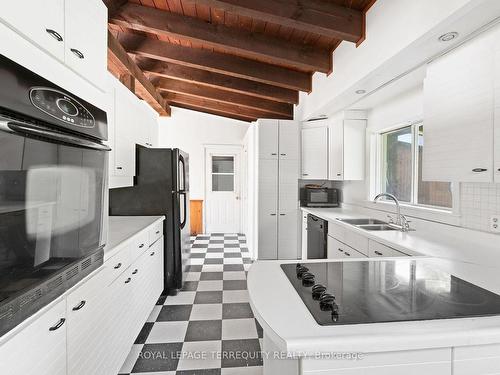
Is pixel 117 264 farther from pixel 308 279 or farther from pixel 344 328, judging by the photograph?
pixel 344 328

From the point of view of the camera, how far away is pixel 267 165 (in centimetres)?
411

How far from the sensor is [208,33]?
8.80 feet

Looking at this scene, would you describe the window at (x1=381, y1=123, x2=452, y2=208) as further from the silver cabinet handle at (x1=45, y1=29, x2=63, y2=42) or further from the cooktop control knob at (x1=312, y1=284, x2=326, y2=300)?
the silver cabinet handle at (x1=45, y1=29, x2=63, y2=42)

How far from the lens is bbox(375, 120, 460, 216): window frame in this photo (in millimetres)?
2164

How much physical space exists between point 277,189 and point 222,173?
2304 mm

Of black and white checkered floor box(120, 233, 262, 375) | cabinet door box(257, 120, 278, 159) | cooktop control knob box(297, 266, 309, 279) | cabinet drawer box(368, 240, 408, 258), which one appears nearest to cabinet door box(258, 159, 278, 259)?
cabinet door box(257, 120, 278, 159)

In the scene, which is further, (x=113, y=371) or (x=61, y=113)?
(x=113, y=371)

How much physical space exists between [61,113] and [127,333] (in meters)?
1.44

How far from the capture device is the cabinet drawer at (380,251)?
6.43 ft

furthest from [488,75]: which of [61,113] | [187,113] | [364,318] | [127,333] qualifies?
[187,113]

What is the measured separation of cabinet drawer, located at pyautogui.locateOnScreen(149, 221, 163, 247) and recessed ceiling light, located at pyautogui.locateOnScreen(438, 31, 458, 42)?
2445 mm

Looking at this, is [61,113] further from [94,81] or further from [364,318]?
[364,318]

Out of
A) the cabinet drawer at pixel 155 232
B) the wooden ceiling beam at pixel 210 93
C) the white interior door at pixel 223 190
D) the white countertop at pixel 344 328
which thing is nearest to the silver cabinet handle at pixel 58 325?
the white countertop at pixel 344 328

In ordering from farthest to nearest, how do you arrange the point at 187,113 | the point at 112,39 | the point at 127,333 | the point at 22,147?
the point at 187,113, the point at 112,39, the point at 127,333, the point at 22,147
